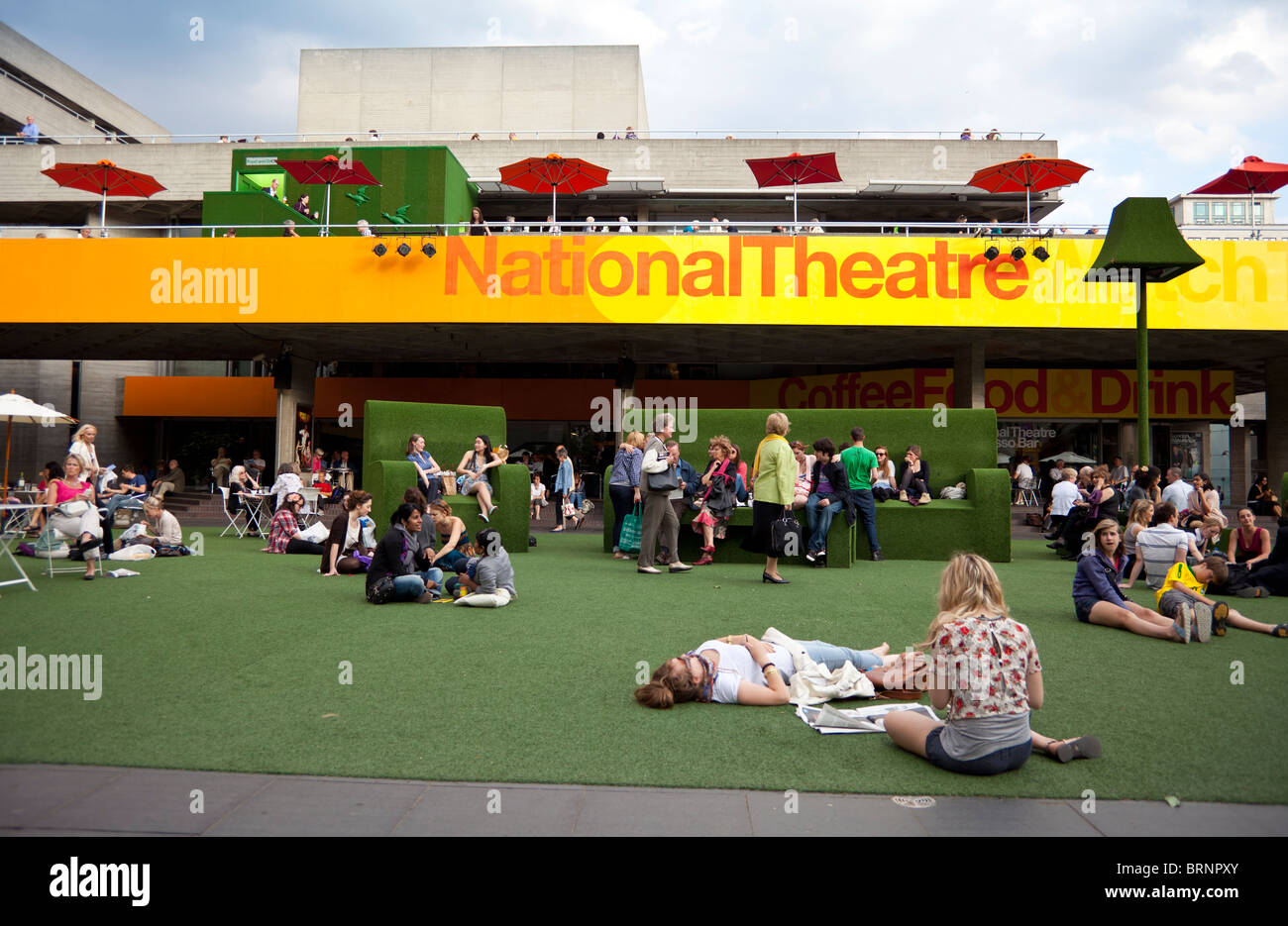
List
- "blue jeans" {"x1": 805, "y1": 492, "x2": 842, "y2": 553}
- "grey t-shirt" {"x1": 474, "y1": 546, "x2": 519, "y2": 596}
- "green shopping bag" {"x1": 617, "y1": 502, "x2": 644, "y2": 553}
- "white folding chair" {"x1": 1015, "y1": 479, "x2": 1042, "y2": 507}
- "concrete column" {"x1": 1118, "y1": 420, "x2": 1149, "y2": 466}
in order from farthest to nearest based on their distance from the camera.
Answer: "concrete column" {"x1": 1118, "y1": 420, "x2": 1149, "y2": 466} → "white folding chair" {"x1": 1015, "y1": 479, "x2": 1042, "y2": 507} → "green shopping bag" {"x1": 617, "y1": 502, "x2": 644, "y2": 553} → "blue jeans" {"x1": 805, "y1": 492, "x2": 842, "y2": 553} → "grey t-shirt" {"x1": 474, "y1": 546, "x2": 519, "y2": 596}

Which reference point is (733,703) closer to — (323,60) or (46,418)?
(46,418)

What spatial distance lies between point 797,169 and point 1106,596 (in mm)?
14036

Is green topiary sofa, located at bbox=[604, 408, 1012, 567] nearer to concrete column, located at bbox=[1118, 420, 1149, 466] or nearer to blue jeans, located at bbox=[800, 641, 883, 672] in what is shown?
blue jeans, located at bbox=[800, 641, 883, 672]

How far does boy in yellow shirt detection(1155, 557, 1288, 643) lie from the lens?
6.17m

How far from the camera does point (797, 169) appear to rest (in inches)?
733

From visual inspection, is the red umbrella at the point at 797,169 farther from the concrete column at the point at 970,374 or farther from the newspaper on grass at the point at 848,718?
the newspaper on grass at the point at 848,718

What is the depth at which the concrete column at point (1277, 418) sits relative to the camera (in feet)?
69.3

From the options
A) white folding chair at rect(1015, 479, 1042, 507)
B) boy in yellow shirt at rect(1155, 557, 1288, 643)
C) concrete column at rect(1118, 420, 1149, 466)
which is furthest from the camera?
Result: concrete column at rect(1118, 420, 1149, 466)

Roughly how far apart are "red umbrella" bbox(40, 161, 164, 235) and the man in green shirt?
16.9 meters

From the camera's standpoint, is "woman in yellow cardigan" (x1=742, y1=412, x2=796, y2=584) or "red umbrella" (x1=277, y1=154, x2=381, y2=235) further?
"red umbrella" (x1=277, y1=154, x2=381, y2=235)

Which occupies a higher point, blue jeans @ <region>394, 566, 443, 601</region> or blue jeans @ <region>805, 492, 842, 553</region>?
blue jeans @ <region>805, 492, 842, 553</region>

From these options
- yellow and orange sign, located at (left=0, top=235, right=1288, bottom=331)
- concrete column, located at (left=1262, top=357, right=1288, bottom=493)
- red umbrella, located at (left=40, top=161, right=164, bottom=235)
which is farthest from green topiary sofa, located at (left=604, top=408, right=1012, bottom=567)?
red umbrella, located at (left=40, top=161, right=164, bottom=235)

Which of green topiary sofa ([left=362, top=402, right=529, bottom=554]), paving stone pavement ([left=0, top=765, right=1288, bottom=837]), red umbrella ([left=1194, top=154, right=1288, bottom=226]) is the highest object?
red umbrella ([left=1194, top=154, right=1288, bottom=226])

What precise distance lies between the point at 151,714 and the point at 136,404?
2462cm
